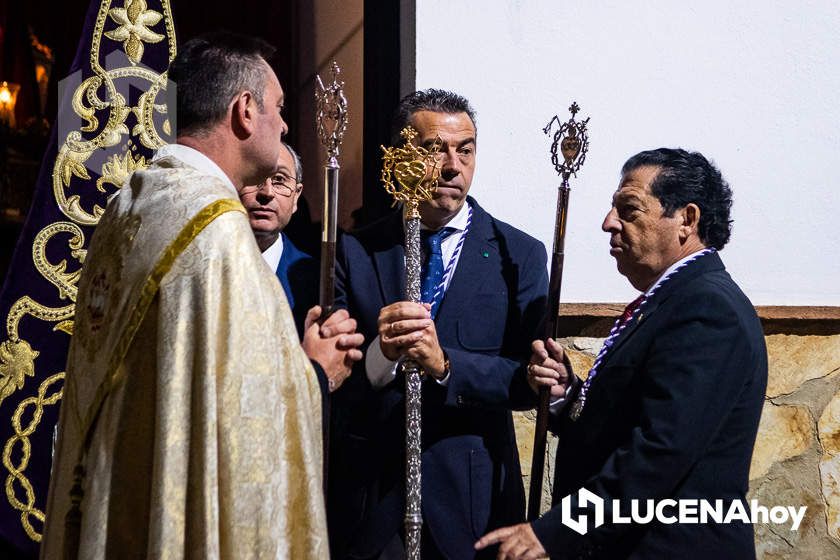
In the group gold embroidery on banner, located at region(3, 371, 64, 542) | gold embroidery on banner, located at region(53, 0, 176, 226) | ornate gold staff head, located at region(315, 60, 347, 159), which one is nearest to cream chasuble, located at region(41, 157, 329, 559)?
ornate gold staff head, located at region(315, 60, 347, 159)

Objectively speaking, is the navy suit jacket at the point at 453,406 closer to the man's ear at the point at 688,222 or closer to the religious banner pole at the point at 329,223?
the religious banner pole at the point at 329,223

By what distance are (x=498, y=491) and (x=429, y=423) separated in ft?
0.85

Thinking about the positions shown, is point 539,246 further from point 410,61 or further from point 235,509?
point 235,509

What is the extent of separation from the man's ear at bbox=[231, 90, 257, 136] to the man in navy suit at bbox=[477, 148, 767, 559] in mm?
1007

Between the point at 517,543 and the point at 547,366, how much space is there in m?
0.48

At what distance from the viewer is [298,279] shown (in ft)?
11.0

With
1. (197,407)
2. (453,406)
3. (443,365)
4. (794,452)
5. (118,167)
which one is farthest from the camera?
(794,452)

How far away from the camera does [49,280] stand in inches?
133

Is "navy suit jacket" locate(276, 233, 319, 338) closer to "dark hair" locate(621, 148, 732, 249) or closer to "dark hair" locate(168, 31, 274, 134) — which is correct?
"dark hair" locate(168, 31, 274, 134)

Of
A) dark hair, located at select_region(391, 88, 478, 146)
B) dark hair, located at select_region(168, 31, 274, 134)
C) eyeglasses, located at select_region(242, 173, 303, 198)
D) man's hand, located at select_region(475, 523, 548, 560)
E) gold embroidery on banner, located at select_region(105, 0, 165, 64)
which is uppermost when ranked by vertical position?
gold embroidery on banner, located at select_region(105, 0, 165, 64)

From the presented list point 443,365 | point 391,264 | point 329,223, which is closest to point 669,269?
point 443,365

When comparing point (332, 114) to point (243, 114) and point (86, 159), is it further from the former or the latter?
point (86, 159)

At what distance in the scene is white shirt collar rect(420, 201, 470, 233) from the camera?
325 centimetres

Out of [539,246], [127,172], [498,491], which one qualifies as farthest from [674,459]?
[127,172]
